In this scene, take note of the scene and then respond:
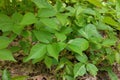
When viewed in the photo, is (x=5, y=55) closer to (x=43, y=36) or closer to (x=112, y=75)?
(x=43, y=36)

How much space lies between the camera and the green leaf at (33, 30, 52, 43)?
1.94 meters

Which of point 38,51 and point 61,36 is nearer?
point 38,51

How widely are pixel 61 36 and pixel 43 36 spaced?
0.14 metres

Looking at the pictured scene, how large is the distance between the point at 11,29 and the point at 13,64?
0.45 m

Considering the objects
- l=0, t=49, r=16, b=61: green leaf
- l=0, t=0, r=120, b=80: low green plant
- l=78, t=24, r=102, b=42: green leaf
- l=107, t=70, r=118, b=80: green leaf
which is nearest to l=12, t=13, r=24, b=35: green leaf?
l=0, t=0, r=120, b=80: low green plant

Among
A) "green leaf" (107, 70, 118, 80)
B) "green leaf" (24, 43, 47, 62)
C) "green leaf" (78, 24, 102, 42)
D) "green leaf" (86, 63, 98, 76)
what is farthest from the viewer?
"green leaf" (107, 70, 118, 80)

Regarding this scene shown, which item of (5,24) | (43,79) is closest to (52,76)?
(43,79)

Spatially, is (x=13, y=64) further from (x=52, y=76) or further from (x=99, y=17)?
(x=99, y=17)

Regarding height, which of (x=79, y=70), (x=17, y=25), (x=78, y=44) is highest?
(x=17, y=25)

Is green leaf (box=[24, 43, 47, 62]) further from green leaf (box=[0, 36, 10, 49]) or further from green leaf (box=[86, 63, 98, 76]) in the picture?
green leaf (box=[86, 63, 98, 76])

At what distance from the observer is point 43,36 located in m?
1.97

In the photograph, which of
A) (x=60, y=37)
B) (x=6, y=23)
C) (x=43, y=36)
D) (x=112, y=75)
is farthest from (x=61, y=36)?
(x=112, y=75)

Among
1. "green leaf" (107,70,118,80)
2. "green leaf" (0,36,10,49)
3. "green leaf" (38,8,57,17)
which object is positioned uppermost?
"green leaf" (38,8,57,17)

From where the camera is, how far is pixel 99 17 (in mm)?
2324
